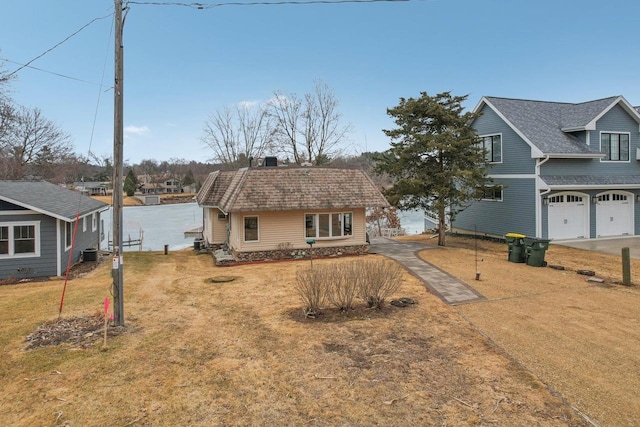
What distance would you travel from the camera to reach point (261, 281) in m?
12.9

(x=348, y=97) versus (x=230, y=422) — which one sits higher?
(x=348, y=97)

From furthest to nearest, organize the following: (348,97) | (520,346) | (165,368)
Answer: (348,97), (520,346), (165,368)

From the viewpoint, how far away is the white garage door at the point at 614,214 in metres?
20.9

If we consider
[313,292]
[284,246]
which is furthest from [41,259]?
[313,292]

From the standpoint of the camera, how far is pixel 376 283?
9.27 m

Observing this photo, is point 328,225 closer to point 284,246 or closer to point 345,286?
point 284,246

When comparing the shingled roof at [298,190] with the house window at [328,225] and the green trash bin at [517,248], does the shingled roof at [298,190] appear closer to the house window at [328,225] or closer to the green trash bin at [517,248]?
the house window at [328,225]

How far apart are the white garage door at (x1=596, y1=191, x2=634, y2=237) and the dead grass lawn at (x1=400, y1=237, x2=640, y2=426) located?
6.26 meters

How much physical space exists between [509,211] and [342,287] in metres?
15.4

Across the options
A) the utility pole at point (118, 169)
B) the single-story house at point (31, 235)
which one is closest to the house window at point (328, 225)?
the single-story house at point (31, 235)

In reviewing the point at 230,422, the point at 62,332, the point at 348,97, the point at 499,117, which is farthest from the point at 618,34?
the point at 62,332

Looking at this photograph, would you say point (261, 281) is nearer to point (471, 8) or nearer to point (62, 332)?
point (62, 332)

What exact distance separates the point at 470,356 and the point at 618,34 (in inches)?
853

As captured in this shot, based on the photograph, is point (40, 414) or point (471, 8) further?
point (471, 8)
